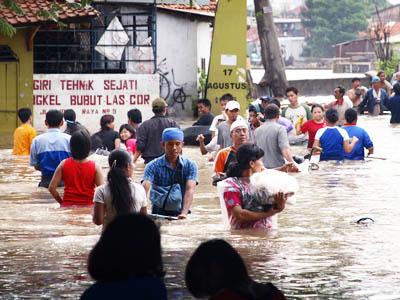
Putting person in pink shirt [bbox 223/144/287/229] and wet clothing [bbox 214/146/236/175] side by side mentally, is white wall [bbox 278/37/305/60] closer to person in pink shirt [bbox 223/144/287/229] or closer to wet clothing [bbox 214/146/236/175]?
wet clothing [bbox 214/146/236/175]

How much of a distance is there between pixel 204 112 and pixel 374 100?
1476 cm

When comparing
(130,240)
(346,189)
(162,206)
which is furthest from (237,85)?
(130,240)

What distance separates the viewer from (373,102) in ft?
124

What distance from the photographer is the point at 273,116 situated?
16.9 metres

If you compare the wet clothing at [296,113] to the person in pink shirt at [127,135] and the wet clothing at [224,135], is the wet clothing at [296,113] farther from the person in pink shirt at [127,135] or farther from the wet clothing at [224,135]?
the wet clothing at [224,135]

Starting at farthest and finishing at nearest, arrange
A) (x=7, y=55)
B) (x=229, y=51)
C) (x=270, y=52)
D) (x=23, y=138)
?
(x=270, y=52)
(x=229, y=51)
(x=7, y=55)
(x=23, y=138)

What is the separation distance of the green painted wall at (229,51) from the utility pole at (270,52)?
437 inches

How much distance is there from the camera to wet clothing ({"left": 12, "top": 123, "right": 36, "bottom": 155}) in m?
20.6

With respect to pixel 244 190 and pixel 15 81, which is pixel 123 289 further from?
pixel 15 81

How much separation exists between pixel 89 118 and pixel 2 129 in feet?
7.11

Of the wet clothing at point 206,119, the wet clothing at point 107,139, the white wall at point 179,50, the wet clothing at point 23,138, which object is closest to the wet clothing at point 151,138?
the wet clothing at point 107,139

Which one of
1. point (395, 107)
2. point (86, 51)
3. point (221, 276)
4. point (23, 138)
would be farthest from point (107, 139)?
point (395, 107)

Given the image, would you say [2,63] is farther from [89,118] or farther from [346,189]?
[346,189]

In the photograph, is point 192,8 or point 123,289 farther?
point 192,8
